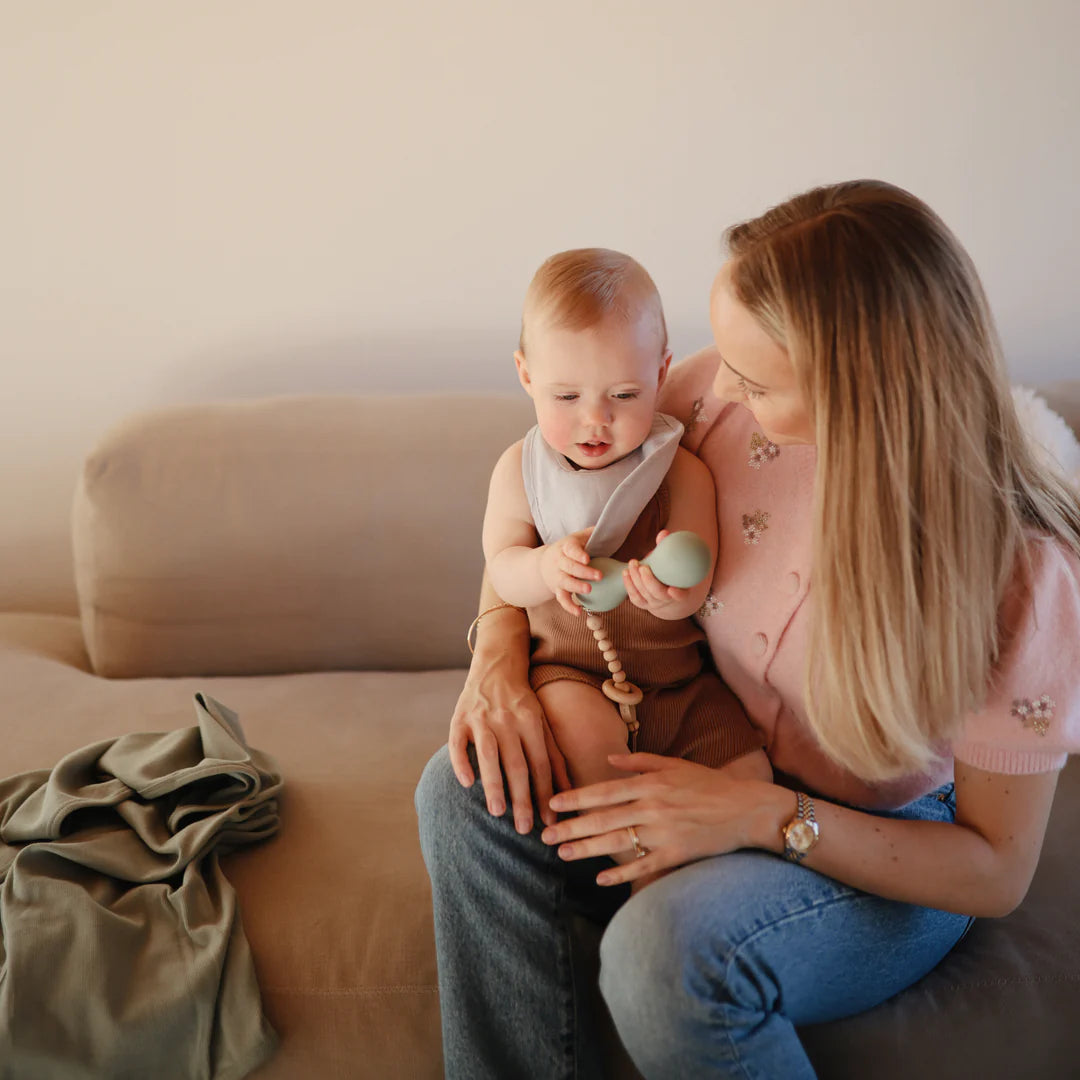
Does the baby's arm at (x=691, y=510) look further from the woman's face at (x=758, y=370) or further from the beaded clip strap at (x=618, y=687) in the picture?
the woman's face at (x=758, y=370)

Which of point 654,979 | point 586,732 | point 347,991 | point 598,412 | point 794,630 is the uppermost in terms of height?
point 598,412

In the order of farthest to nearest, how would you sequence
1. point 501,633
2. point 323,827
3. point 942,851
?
point 323,827 → point 501,633 → point 942,851

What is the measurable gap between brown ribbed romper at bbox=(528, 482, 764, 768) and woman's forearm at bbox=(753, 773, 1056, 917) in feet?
0.40

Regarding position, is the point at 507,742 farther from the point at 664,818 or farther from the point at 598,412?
the point at 598,412

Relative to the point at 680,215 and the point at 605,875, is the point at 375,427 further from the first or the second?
the point at 605,875

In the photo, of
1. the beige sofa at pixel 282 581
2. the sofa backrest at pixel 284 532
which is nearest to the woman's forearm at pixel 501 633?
the beige sofa at pixel 282 581

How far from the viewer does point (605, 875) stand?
986mm

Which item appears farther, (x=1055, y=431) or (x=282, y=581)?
(x=282, y=581)

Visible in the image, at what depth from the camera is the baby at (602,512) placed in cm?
104

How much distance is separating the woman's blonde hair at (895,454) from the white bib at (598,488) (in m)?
0.22

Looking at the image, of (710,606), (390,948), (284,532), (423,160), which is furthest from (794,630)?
(423,160)

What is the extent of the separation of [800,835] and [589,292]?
58 cm

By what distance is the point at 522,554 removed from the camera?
1.12 m

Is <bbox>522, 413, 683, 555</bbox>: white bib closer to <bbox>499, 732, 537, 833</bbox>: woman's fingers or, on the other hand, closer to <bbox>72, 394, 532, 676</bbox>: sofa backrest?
<bbox>499, 732, 537, 833</bbox>: woman's fingers
